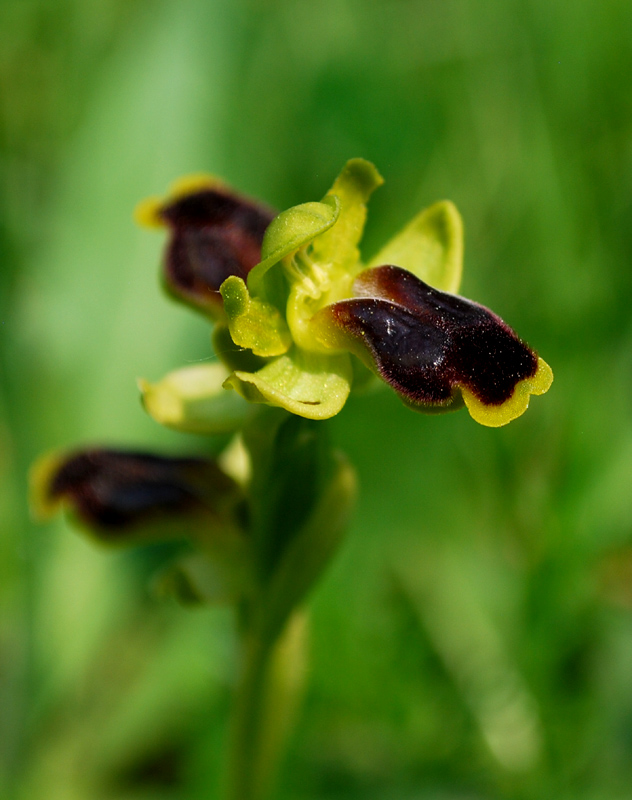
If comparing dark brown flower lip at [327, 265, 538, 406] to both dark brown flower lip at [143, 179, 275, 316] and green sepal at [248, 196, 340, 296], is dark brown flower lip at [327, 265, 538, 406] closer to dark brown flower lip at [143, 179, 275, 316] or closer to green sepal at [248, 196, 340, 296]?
green sepal at [248, 196, 340, 296]

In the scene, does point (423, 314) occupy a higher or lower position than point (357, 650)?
higher

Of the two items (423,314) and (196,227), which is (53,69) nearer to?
(196,227)

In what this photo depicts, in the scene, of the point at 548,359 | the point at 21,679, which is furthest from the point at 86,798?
the point at 548,359

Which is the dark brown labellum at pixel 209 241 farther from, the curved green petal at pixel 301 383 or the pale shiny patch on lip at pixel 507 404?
the pale shiny patch on lip at pixel 507 404

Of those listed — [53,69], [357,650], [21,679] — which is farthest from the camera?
[53,69]

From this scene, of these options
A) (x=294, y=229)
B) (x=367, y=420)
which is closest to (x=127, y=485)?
(x=294, y=229)

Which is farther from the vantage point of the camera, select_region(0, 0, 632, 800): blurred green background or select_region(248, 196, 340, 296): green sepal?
select_region(0, 0, 632, 800): blurred green background

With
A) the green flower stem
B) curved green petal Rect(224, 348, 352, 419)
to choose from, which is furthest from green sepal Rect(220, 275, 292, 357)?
the green flower stem
